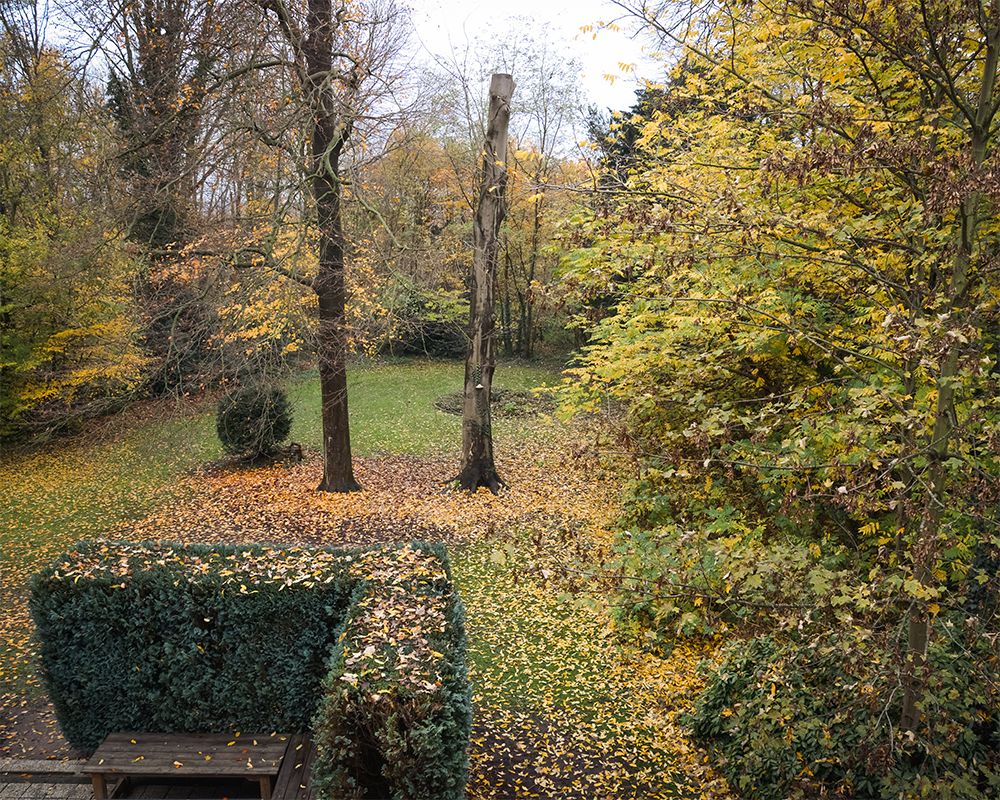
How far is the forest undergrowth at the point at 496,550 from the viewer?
16.1 ft

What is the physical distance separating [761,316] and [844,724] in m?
2.97

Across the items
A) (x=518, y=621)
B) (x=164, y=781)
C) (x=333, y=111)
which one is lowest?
(x=518, y=621)

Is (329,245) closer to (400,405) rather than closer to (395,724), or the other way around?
(395,724)

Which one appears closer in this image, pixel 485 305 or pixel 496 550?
pixel 496 550

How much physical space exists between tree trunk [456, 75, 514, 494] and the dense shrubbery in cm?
705

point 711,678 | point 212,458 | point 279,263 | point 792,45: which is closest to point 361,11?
point 279,263

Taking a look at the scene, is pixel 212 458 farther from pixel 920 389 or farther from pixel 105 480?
pixel 920 389

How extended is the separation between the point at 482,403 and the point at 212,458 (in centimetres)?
697

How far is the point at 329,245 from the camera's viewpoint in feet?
34.4

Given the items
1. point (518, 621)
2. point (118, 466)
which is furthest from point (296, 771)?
point (118, 466)

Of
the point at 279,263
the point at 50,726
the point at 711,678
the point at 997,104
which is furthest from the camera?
the point at 279,263

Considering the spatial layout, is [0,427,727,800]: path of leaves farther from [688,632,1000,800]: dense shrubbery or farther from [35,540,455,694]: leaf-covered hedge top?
[35,540,455,694]: leaf-covered hedge top

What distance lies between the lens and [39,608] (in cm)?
467

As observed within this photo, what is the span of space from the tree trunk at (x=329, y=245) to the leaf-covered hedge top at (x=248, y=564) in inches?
211
